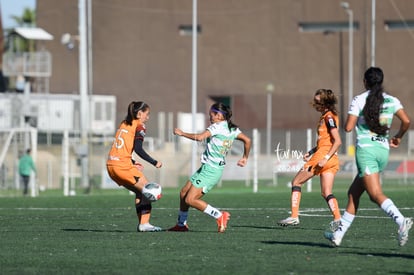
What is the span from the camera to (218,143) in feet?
53.7

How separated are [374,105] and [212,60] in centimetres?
6108

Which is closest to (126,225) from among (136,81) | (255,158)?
(255,158)

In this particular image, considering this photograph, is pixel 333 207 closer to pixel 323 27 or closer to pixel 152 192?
pixel 152 192

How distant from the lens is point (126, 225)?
1878 centimetres

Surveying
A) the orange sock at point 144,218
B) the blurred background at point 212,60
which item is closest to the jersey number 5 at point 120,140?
the orange sock at point 144,218

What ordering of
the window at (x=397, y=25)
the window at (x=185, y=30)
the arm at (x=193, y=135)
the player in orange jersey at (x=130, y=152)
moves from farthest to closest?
the window at (x=185, y=30) → the window at (x=397, y=25) → the player in orange jersey at (x=130, y=152) → the arm at (x=193, y=135)

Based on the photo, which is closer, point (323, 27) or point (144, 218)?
point (144, 218)

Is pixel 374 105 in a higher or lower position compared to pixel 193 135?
higher

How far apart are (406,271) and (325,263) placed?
1.06 m

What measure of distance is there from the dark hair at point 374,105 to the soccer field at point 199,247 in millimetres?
1440

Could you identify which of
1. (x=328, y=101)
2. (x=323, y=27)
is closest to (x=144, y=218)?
(x=328, y=101)

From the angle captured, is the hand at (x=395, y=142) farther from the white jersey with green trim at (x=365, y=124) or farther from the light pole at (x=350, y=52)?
the light pole at (x=350, y=52)

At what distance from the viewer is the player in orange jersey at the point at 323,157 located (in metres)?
16.7

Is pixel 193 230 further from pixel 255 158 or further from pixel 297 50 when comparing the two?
pixel 297 50
